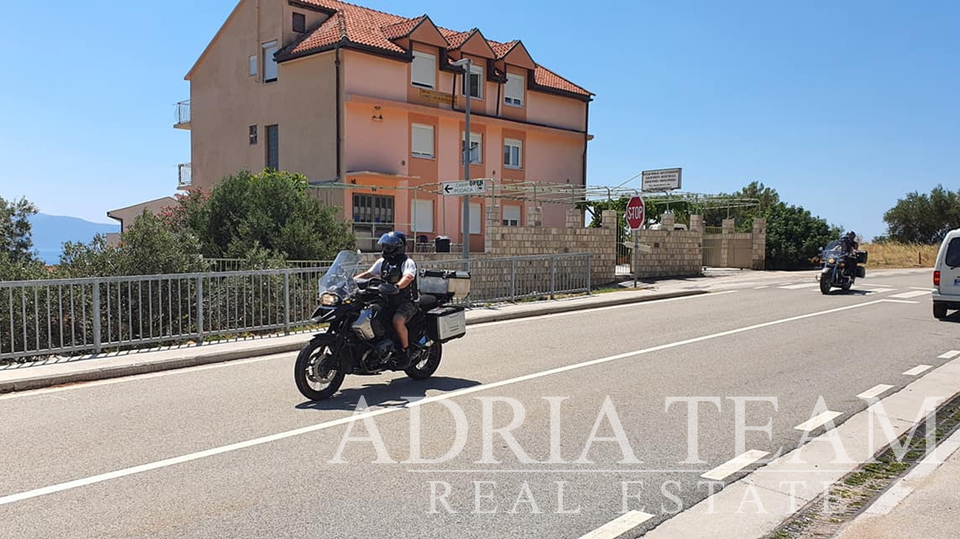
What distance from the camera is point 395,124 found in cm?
2962

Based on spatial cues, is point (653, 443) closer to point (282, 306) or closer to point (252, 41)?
point (282, 306)

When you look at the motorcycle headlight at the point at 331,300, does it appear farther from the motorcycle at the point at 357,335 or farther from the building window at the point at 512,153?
the building window at the point at 512,153

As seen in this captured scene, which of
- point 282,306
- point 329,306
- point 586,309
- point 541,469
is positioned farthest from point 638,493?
point 586,309

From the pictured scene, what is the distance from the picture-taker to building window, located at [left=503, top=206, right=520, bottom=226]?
34.2 m

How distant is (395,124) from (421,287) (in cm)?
2222

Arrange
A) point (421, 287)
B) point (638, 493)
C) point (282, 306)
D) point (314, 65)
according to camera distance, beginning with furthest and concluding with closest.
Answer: point (314, 65), point (282, 306), point (421, 287), point (638, 493)

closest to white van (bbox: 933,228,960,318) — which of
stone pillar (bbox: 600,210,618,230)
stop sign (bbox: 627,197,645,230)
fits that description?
stop sign (bbox: 627,197,645,230)

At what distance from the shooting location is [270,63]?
3183cm

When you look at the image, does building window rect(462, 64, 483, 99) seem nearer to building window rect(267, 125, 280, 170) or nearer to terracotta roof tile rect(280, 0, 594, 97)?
terracotta roof tile rect(280, 0, 594, 97)

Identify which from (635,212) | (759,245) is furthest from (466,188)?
(759,245)

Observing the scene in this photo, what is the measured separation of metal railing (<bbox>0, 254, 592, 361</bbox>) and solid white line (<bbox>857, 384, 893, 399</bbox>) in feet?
27.6

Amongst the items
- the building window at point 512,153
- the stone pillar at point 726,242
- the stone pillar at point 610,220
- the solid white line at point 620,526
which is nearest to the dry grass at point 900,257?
the stone pillar at point 726,242

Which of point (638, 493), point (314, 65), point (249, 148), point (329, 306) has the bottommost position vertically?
point (638, 493)

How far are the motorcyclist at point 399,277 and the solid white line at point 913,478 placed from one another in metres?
4.63
